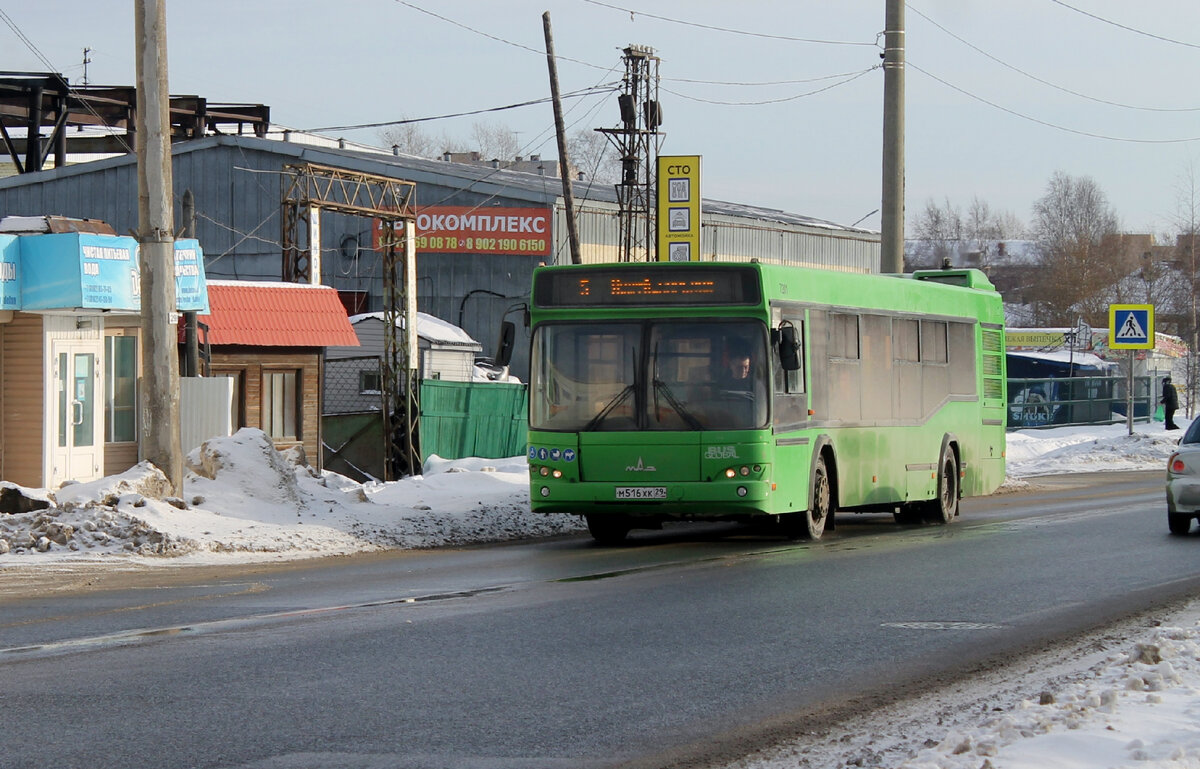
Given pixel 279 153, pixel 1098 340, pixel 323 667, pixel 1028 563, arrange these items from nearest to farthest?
1. pixel 323 667
2. pixel 1028 563
3. pixel 279 153
4. pixel 1098 340

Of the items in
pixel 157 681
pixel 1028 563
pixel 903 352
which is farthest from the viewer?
pixel 903 352

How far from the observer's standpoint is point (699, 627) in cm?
1009

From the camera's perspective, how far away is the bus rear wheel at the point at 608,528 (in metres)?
17.3

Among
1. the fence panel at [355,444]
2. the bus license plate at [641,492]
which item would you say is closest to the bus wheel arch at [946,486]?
the bus license plate at [641,492]

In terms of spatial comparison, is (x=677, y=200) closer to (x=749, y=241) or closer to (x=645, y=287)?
(x=645, y=287)

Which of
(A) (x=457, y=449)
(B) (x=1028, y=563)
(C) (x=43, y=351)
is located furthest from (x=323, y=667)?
(A) (x=457, y=449)

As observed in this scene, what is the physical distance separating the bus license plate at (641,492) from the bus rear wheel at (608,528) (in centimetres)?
136

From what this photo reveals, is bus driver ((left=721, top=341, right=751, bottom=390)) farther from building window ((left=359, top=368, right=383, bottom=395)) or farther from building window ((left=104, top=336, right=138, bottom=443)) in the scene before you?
building window ((left=359, top=368, right=383, bottom=395))

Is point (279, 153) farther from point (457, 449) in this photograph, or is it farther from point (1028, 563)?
point (1028, 563)

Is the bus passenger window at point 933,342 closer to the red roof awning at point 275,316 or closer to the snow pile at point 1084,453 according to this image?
the snow pile at point 1084,453

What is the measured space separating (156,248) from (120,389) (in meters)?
7.77

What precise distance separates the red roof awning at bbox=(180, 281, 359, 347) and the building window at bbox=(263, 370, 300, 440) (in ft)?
3.34

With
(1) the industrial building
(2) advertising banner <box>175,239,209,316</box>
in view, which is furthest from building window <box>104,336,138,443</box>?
(1) the industrial building

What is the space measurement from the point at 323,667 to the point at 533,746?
86.3 inches
